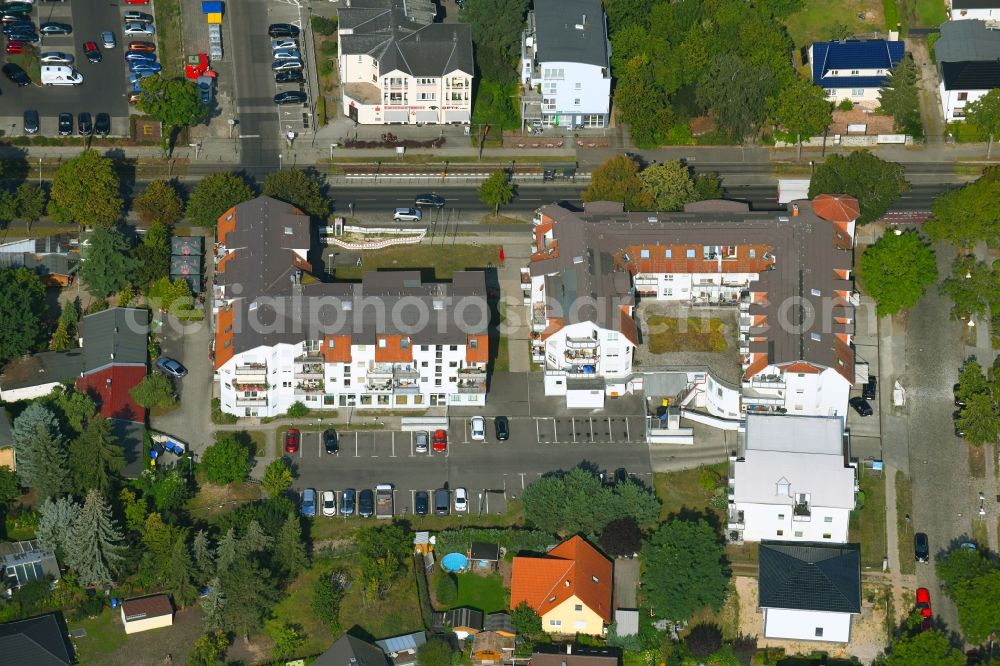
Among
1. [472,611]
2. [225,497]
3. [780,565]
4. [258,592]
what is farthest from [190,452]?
[780,565]

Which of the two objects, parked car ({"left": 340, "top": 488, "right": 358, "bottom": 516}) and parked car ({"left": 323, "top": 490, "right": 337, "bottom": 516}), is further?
parked car ({"left": 323, "top": 490, "right": 337, "bottom": 516})

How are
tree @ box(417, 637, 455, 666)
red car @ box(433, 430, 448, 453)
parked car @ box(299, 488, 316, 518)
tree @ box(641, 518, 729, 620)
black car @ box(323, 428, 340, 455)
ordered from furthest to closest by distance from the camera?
red car @ box(433, 430, 448, 453) < black car @ box(323, 428, 340, 455) < parked car @ box(299, 488, 316, 518) < tree @ box(641, 518, 729, 620) < tree @ box(417, 637, 455, 666)

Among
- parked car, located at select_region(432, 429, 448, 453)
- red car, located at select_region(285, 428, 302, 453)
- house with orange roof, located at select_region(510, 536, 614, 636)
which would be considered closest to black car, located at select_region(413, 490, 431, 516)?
parked car, located at select_region(432, 429, 448, 453)

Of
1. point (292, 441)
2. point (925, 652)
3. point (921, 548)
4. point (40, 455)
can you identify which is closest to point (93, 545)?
point (40, 455)

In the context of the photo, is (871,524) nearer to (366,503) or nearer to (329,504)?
(366,503)

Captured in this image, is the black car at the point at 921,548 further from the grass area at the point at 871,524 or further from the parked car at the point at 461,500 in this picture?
the parked car at the point at 461,500

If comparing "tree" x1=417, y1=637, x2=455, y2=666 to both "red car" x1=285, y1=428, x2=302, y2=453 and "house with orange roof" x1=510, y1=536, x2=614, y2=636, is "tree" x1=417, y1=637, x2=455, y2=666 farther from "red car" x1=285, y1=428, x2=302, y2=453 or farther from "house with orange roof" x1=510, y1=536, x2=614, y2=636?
"red car" x1=285, y1=428, x2=302, y2=453

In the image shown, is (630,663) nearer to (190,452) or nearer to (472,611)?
(472,611)
